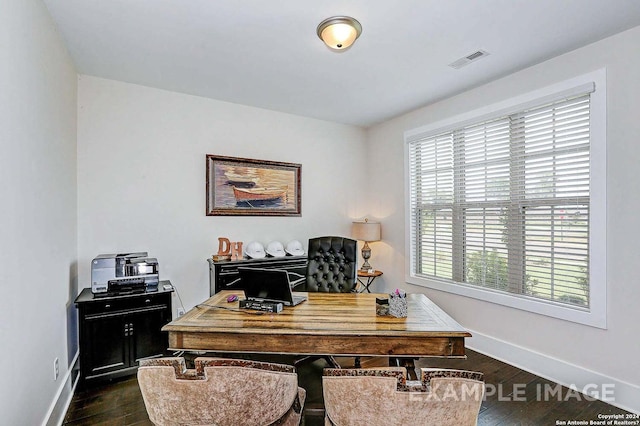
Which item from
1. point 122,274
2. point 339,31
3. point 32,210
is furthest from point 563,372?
point 32,210

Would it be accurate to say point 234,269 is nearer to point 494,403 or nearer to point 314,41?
point 314,41

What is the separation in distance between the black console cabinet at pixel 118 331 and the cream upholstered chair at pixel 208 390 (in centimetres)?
192

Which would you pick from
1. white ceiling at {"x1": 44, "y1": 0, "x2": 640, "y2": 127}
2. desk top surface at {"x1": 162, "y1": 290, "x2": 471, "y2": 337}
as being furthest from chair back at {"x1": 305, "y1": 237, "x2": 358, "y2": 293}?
white ceiling at {"x1": 44, "y1": 0, "x2": 640, "y2": 127}

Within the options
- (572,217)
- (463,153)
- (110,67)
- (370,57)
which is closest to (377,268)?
(463,153)

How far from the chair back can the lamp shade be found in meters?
1.16

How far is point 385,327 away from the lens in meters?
1.84

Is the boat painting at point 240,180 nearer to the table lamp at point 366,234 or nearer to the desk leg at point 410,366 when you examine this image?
the table lamp at point 366,234

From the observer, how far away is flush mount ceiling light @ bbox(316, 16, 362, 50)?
222cm

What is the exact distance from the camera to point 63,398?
2352 millimetres

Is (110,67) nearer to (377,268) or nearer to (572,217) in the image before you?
(377,268)

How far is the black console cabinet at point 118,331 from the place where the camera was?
2656 millimetres

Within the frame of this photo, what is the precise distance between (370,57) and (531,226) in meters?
2.12

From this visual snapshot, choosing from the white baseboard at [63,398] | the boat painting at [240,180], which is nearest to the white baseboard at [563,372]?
the boat painting at [240,180]

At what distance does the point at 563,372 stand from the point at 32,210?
13.2ft
